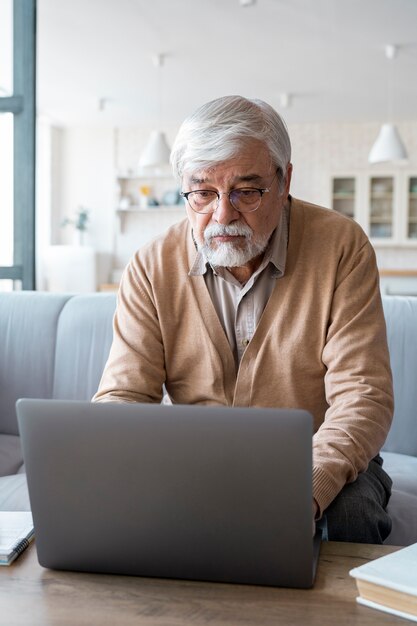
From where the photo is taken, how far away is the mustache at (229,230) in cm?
155

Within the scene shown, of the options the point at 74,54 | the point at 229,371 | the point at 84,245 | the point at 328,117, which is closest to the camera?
the point at 229,371

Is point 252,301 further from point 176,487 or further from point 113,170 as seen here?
point 113,170

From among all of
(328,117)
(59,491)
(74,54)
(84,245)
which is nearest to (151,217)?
(84,245)

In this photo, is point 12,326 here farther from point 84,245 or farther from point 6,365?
point 84,245

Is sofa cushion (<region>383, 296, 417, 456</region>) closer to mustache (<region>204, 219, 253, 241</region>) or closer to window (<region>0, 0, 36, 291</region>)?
mustache (<region>204, 219, 253, 241</region>)

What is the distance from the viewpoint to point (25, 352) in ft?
8.18

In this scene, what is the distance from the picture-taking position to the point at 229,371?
160cm

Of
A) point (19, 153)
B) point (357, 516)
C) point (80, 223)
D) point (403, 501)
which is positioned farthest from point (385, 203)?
point (357, 516)

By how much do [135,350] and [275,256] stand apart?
14.5 inches

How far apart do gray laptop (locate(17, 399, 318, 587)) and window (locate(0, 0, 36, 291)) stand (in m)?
2.24

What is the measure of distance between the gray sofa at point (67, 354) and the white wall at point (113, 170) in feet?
21.3

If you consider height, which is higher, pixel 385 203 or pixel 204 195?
pixel 385 203

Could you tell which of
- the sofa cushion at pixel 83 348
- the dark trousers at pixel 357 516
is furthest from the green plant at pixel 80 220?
the dark trousers at pixel 357 516

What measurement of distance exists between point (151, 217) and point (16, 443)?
6.92m
